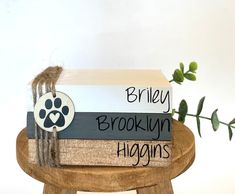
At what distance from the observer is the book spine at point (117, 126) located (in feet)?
1.57

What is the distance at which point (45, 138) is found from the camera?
1.60 feet

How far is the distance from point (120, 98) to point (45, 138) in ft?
0.41

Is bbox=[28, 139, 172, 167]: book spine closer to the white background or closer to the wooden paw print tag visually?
the wooden paw print tag

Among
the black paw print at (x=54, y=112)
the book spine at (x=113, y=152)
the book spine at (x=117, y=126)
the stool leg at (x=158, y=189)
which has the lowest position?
the stool leg at (x=158, y=189)

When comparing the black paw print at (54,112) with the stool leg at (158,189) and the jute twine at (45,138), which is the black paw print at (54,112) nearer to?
the jute twine at (45,138)

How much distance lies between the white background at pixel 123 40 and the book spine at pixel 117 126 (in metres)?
0.49

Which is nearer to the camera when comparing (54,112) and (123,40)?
(54,112)

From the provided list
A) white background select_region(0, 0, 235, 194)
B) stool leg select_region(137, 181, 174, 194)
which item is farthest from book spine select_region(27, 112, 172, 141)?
white background select_region(0, 0, 235, 194)

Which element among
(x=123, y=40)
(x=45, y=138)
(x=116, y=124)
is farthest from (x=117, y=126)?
(x=123, y=40)

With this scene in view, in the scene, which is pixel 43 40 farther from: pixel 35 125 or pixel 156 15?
pixel 35 125

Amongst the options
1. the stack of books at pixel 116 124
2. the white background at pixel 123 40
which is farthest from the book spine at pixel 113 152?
the white background at pixel 123 40

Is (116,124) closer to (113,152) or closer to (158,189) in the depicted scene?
(113,152)

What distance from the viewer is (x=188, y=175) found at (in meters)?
1.05

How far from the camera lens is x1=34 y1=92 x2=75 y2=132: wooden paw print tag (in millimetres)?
474
